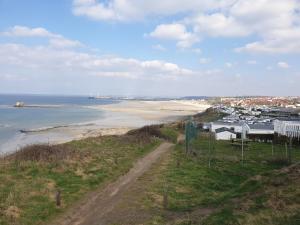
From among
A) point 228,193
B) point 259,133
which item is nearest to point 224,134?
point 259,133

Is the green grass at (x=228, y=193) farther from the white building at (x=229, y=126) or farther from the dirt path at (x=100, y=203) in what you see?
the white building at (x=229, y=126)

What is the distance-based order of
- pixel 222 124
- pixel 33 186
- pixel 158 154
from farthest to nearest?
pixel 222 124 → pixel 158 154 → pixel 33 186

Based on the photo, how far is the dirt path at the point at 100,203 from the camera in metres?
14.2

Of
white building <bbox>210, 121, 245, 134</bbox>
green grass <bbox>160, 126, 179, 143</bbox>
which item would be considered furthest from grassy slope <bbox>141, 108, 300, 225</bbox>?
white building <bbox>210, 121, 245, 134</bbox>

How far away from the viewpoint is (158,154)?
31547 millimetres

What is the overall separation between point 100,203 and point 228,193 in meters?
6.30

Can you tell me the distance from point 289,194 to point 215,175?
33.1 feet

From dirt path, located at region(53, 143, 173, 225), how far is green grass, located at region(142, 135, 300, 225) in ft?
4.91

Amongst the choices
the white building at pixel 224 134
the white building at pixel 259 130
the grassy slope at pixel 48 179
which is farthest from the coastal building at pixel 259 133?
the grassy slope at pixel 48 179

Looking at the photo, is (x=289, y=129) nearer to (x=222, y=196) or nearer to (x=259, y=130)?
(x=259, y=130)

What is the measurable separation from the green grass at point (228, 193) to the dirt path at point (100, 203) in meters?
1.50

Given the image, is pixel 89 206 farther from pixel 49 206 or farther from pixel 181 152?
pixel 181 152

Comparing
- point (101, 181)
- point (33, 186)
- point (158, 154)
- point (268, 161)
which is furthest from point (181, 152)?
point (33, 186)

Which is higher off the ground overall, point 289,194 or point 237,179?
point 289,194
